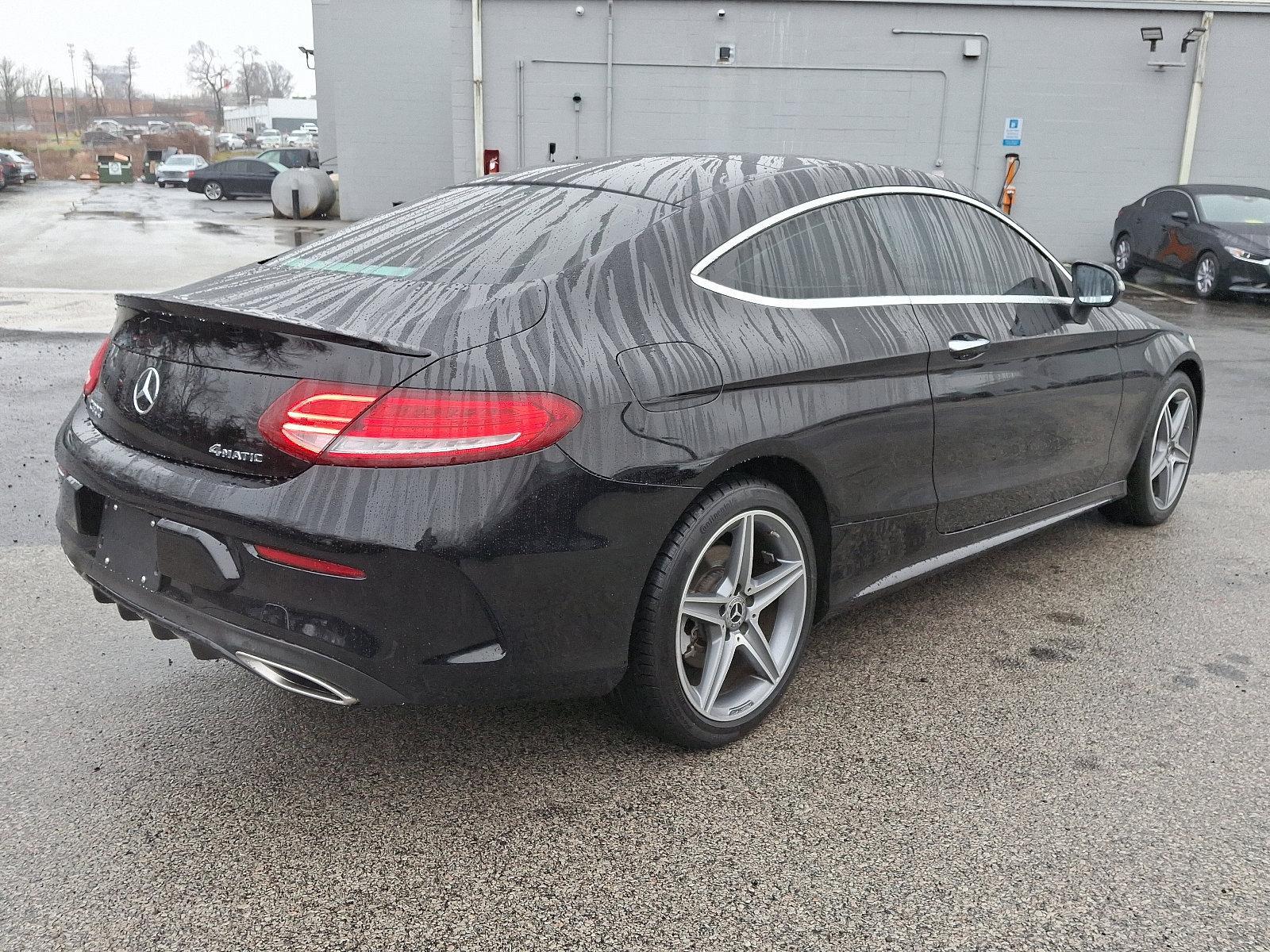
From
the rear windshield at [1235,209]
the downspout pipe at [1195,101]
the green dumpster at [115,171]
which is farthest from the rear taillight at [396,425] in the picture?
the green dumpster at [115,171]

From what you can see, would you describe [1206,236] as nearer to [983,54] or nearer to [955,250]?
[983,54]

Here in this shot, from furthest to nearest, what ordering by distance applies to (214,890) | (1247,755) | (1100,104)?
(1100,104) < (1247,755) < (214,890)

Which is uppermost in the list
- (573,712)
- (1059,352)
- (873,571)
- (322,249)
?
(322,249)

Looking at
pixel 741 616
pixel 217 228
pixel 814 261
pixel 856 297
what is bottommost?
pixel 217 228

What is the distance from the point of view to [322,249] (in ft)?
10.8

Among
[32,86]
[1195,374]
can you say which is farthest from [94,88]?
[1195,374]

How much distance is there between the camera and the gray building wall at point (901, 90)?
706 inches

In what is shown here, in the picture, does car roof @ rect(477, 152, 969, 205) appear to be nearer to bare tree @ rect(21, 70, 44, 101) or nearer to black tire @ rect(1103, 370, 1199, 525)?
black tire @ rect(1103, 370, 1199, 525)

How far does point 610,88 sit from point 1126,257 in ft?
28.1

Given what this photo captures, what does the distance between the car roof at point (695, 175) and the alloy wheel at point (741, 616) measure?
37.1 inches

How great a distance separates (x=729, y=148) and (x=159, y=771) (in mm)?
17146

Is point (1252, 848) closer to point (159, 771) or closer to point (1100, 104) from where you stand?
point (159, 771)

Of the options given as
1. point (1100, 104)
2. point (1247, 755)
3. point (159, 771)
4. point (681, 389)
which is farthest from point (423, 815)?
point (1100, 104)

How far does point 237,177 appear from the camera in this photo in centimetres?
3538
